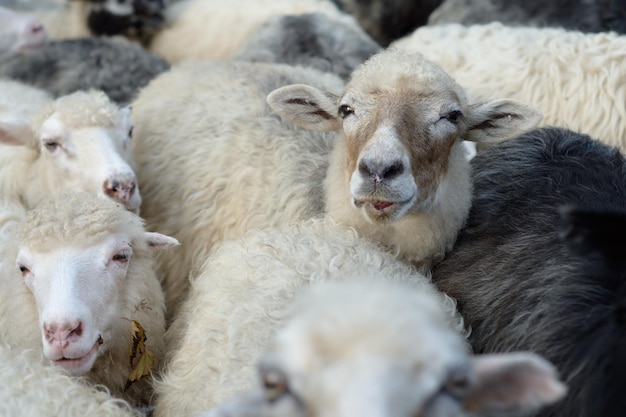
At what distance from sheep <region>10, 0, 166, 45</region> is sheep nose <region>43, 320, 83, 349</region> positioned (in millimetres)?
4902

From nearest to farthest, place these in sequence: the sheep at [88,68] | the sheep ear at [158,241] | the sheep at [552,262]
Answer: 1. the sheep at [552,262]
2. the sheep ear at [158,241]
3. the sheep at [88,68]

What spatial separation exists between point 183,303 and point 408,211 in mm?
1072

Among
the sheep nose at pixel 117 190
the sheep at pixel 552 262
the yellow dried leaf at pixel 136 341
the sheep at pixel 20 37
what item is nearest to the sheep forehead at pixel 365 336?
the sheep at pixel 552 262

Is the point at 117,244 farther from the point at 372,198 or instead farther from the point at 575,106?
the point at 575,106

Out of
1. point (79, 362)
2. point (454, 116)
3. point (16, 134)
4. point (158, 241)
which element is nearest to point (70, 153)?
point (16, 134)

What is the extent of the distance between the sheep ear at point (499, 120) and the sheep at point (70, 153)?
61.1 inches

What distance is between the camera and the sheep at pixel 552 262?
2.50 metres

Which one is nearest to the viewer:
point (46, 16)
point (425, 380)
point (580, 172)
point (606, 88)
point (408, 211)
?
point (425, 380)

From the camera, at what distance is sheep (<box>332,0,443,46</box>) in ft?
24.8

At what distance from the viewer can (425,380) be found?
1888 millimetres

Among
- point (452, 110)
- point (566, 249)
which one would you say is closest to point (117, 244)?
point (452, 110)

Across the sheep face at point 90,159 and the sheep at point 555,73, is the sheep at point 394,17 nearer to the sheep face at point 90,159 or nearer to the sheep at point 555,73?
the sheep at point 555,73

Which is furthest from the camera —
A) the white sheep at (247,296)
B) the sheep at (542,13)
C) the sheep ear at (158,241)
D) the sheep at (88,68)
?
the sheep at (542,13)

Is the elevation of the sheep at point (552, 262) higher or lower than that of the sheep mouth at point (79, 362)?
higher
